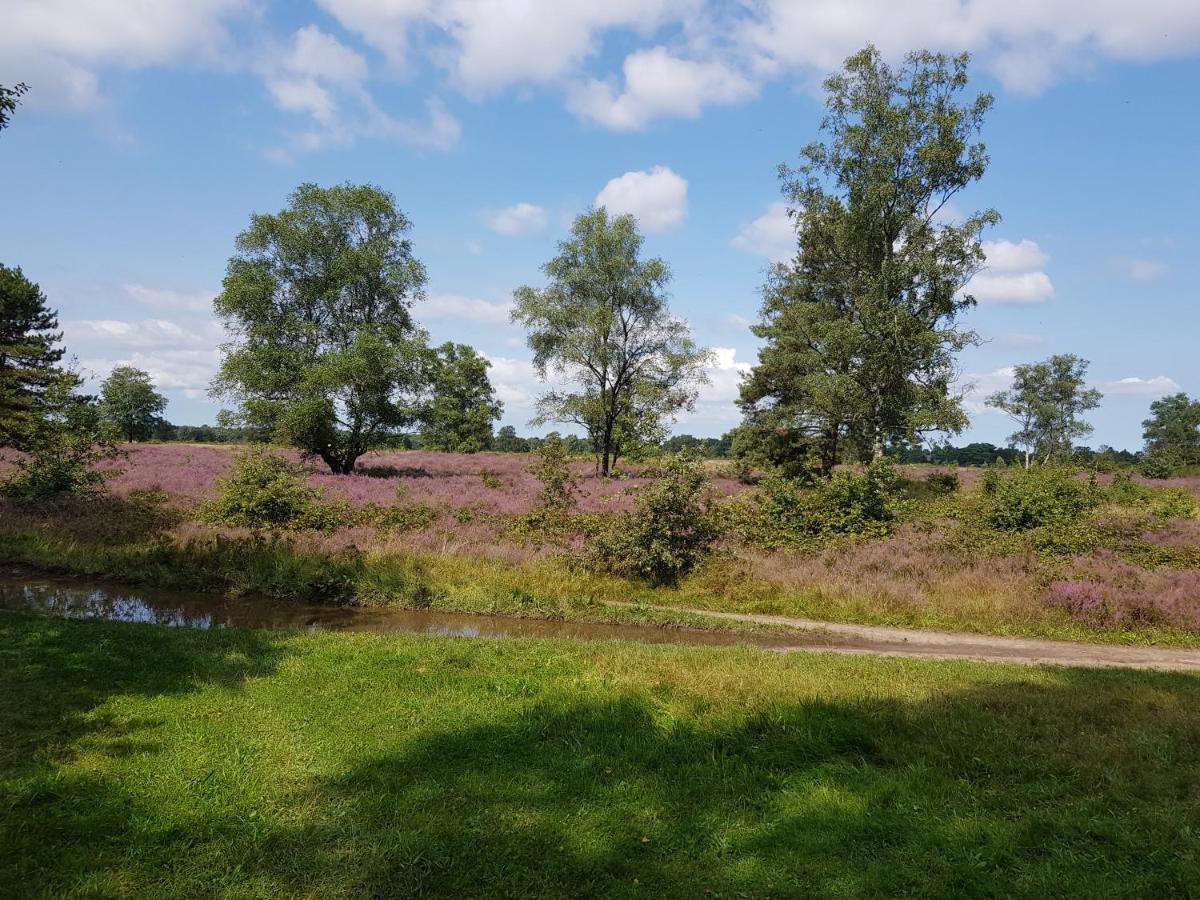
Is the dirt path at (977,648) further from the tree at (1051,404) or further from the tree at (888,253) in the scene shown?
the tree at (1051,404)

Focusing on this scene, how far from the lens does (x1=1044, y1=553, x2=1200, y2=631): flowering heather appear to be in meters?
15.0

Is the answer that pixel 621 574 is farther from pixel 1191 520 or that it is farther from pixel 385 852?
pixel 1191 520

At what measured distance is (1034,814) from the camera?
550cm

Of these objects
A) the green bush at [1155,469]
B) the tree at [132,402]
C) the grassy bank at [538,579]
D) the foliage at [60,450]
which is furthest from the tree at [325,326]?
the tree at [132,402]

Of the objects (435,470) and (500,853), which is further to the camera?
(435,470)

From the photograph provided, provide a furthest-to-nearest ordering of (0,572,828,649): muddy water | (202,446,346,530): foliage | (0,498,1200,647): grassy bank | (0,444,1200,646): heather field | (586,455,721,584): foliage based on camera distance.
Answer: (202,446,346,530): foliage
(586,455,721,584): foliage
(0,498,1200,647): grassy bank
(0,444,1200,646): heather field
(0,572,828,649): muddy water

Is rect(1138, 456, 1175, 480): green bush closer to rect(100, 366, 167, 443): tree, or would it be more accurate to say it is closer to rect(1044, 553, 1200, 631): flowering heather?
rect(1044, 553, 1200, 631): flowering heather

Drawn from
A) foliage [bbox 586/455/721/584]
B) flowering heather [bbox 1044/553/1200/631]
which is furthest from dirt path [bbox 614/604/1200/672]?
foliage [bbox 586/455/721/584]

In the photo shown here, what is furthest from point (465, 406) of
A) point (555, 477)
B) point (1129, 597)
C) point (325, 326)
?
point (1129, 597)

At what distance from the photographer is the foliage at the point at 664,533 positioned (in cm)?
1948

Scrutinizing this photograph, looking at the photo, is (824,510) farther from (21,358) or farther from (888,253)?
(21,358)

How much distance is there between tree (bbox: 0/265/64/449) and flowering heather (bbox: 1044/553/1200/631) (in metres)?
29.1

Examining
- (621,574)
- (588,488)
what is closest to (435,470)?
(588,488)

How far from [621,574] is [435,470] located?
901 inches
